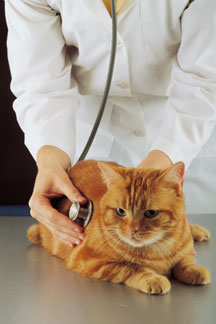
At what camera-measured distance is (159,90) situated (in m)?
1.32

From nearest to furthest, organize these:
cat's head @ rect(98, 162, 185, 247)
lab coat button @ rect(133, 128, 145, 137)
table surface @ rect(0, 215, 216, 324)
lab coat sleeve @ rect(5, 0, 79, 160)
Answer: table surface @ rect(0, 215, 216, 324)
cat's head @ rect(98, 162, 185, 247)
lab coat sleeve @ rect(5, 0, 79, 160)
lab coat button @ rect(133, 128, 145, 137)

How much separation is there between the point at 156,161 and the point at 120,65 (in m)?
0.36

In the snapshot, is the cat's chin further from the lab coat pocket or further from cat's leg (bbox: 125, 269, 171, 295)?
the lab coat pocket

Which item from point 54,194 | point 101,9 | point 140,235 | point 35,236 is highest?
point 101,9

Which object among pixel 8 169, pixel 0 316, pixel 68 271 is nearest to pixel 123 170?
pixel 68 271

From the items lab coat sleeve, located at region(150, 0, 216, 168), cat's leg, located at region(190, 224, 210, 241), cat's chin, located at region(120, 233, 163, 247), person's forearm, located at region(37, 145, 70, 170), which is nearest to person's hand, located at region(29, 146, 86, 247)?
person's forearm, located at region(37, 145, 70, 170)

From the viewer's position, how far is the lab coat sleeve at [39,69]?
1164 mm

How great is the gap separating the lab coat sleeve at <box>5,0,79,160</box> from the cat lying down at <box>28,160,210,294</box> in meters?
0.33

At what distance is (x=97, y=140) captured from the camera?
1.48 metres

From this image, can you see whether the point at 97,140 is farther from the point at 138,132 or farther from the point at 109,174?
the point at 109,174

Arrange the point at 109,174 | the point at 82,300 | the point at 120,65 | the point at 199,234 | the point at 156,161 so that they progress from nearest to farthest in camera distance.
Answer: the point at 82,300 < the point at 109,174 < the point at 156,161 < the point at 199,234 < the point at 120,65

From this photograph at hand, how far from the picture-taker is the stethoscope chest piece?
0.89 meters

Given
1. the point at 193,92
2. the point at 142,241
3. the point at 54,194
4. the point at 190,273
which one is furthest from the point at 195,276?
the point at 193,92

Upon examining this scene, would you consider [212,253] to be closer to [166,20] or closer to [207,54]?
[207,54]
